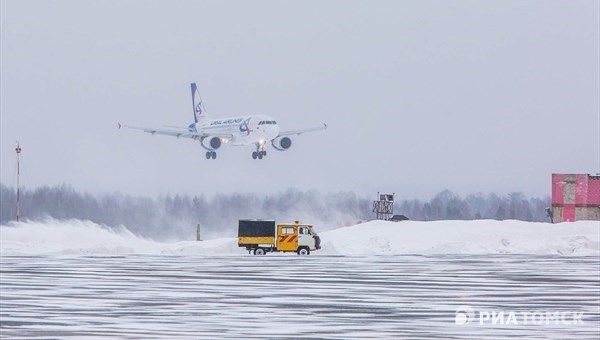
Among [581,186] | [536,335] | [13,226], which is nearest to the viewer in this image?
[536,335]

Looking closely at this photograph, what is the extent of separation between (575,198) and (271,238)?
1856 inches

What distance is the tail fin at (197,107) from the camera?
479ft

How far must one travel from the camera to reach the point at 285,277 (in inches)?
1737

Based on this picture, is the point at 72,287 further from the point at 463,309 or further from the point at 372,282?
the point at 463,309

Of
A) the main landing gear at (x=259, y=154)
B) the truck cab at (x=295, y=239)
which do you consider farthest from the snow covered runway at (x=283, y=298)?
the main landing gear at (x=259, y=154)

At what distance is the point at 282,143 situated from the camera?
10706cm

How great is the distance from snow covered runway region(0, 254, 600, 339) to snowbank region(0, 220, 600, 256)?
61.0 feet

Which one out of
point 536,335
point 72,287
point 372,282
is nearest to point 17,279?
point 72,287

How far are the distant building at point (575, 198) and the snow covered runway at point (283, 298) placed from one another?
177ft

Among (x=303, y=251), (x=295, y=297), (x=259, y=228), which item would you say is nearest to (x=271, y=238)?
(x=259, y=228)

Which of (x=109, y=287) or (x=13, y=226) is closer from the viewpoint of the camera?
(x=109, y=287)

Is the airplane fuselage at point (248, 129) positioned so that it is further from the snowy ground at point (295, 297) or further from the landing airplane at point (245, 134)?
the snowy ground at point (295, 297)

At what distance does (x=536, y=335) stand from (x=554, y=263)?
3389 centimetres

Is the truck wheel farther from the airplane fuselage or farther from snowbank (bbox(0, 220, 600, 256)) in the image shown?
the airplane fuselage
